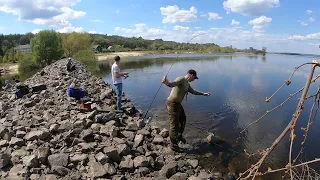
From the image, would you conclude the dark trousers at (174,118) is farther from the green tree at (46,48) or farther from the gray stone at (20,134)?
the green tree at (46,48)

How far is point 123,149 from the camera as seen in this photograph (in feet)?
22.8

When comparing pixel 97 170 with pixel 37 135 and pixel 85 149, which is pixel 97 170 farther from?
pixel 37 135

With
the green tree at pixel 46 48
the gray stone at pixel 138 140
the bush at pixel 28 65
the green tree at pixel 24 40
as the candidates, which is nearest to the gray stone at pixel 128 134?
the gray stone at pixel 138 140

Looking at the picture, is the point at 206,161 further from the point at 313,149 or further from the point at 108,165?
the point at 313,149

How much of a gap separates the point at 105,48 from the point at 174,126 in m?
134

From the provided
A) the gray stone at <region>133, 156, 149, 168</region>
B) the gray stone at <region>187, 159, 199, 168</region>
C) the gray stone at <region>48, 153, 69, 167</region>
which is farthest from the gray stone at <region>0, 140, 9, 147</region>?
the gray stone at <region>187, 159, 199, 168</region>

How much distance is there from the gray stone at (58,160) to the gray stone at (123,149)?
134cm

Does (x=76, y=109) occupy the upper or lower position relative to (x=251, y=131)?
upper

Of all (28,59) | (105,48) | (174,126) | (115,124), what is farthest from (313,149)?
(105,48)

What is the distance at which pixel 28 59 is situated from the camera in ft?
192

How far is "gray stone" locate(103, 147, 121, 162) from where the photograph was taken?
6516 millimetres

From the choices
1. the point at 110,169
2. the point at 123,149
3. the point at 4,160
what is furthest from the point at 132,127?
the point at 4,160

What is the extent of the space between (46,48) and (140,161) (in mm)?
59722

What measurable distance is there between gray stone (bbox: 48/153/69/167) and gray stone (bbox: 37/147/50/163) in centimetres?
12
